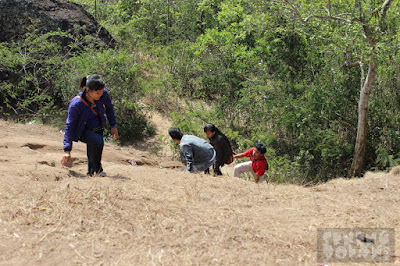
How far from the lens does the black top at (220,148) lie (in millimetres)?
6520

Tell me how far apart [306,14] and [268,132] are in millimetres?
3060

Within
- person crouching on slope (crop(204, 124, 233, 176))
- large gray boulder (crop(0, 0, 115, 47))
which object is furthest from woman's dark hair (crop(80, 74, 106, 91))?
large gray boulder (crop(0, 0, 115, 47))

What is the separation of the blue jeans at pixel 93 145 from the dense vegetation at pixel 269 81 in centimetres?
477

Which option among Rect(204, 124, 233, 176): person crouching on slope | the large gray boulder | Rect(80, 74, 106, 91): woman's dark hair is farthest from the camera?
the large gray boulder

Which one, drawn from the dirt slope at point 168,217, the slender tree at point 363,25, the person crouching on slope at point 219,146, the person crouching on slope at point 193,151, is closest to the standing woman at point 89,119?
the dirt slope at point 168,217

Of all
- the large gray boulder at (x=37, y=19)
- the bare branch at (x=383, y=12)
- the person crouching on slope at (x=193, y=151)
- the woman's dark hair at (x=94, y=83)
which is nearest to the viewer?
the woman's dark hair at (x=94, y=83)

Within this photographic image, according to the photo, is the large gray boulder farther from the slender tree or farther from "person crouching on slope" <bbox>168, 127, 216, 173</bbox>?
"person crouching on slope" <bbox>168, 127, 216, 173</bbox>

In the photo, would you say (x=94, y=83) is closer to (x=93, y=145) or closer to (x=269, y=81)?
(x=93, y=145)

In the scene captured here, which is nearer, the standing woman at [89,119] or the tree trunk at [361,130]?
the standing woman at [89,119]

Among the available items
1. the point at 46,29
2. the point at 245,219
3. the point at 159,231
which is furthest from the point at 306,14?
the point at 46,29

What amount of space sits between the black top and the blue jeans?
214cm

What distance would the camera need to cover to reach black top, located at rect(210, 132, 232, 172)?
652 centimetres

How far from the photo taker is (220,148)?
6555 millimetres

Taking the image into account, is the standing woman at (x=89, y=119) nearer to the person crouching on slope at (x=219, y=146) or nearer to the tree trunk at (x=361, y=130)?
the person crouching on slope at (x=219, y=146)
